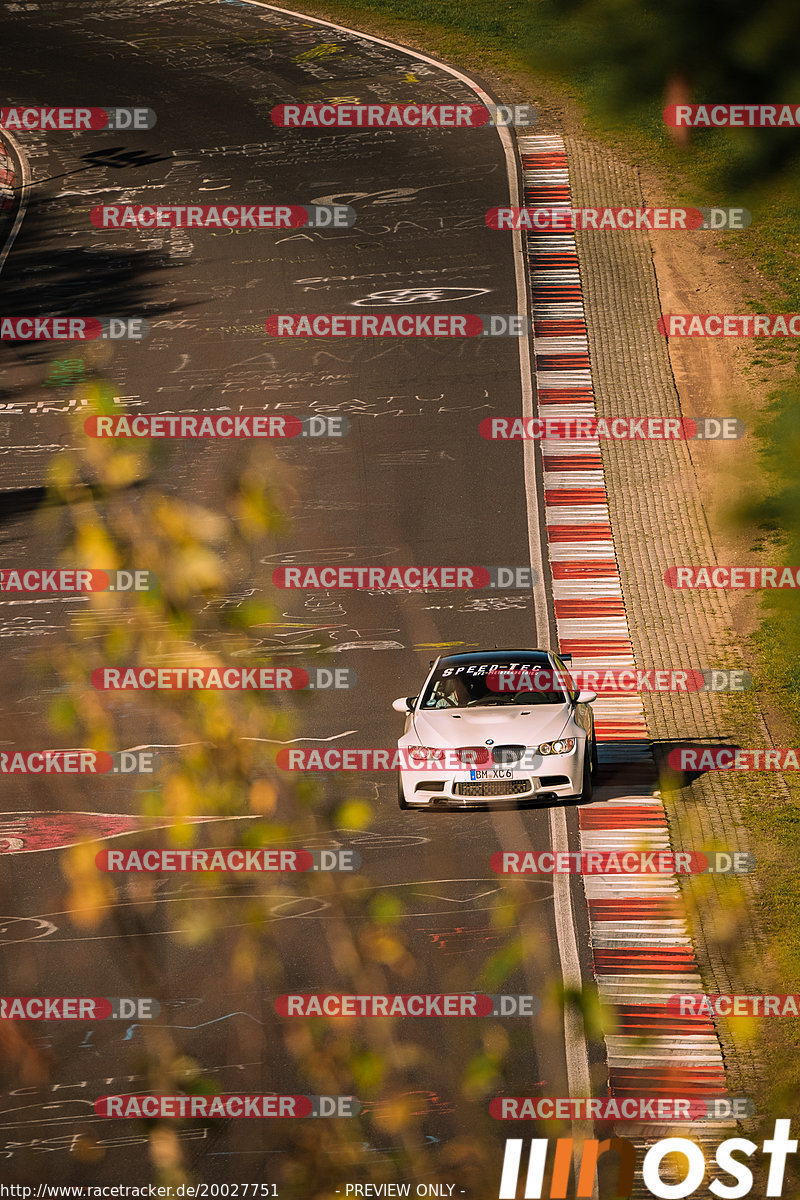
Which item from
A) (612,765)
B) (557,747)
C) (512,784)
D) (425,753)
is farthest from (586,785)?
(612,765)

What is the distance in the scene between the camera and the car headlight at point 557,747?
526 inches

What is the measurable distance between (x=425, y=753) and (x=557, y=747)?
1.29 metres

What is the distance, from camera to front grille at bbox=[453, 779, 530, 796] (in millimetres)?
13359

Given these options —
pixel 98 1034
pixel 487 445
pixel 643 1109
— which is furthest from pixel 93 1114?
pixel 487 445

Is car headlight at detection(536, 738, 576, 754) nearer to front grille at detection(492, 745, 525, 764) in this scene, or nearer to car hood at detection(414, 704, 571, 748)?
car hood at detection(414, 704, 571, 748)

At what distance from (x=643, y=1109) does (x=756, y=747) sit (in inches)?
253

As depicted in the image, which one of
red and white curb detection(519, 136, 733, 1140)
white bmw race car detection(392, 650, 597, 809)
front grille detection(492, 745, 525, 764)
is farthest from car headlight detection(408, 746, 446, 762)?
red and white curb detection(519, 136, 733, 1140)

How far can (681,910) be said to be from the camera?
13.2m

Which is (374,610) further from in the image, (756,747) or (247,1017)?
(247,1017)

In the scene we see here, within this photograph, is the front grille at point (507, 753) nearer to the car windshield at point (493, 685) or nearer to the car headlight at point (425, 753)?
the car headlight at point (425, 753)

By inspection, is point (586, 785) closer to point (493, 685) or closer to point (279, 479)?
point (493, 685)

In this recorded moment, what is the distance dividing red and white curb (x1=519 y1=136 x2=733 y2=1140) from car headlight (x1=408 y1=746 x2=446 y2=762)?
5.98 feet

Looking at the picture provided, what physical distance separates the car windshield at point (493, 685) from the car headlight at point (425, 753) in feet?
2.09

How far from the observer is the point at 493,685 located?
14430 mm
